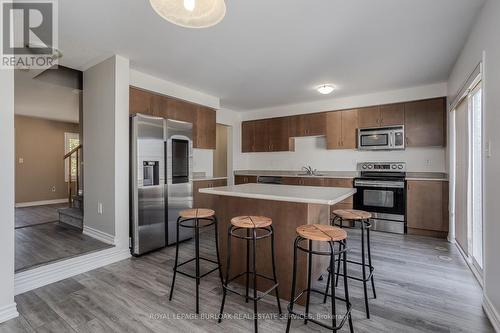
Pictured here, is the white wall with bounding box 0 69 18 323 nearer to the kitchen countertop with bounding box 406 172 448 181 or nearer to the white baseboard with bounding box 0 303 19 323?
the white baseboard with bounding box 0 303 19 323

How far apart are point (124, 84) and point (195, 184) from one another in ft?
6.29

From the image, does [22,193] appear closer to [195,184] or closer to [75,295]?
[195,184]

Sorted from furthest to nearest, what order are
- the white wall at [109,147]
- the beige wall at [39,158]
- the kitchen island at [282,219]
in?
the beige wall at [39,158], the white wall at [109,147], the kitchen island at [282,219]

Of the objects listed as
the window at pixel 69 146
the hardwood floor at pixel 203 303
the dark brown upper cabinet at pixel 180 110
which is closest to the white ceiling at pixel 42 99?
the window at pixel 69 146

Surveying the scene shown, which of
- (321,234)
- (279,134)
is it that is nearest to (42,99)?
(279,134)

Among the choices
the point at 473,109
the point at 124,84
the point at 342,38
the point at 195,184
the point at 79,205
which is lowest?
the point at 79,205

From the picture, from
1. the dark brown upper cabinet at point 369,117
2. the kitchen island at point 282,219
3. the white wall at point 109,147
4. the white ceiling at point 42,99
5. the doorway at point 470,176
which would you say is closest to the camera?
the kitchen island at point 282,219

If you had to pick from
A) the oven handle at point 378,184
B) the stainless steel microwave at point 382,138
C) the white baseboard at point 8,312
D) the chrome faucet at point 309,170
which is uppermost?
the stainless steel microwave at point 382,138

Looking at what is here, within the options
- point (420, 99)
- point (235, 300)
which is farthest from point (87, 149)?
point (420, 99)

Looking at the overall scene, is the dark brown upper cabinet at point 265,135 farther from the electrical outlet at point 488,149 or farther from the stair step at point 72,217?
the electrical outlet at point 488,149

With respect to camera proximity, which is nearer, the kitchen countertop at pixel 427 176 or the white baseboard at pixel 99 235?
the white baseboard at pixel 99 235

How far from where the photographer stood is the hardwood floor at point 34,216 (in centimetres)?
434

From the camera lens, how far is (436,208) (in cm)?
392

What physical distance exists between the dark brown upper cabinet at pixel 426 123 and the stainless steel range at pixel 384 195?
0.52m
